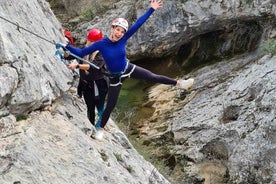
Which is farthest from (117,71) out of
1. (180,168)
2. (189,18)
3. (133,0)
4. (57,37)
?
(133,0)

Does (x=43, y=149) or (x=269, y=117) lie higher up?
(x=43, y=149)

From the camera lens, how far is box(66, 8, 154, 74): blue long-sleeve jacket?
689 centimetres

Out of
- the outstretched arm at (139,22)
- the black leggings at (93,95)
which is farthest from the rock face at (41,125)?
the outstretched arm at (139,22)

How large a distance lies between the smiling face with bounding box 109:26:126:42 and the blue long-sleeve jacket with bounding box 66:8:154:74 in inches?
2.1

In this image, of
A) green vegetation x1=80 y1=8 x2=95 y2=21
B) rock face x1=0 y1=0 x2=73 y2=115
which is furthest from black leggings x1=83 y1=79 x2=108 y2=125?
green vegetation x1=80 y1=8 x2=95 y2=21

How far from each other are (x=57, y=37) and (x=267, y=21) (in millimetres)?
10996

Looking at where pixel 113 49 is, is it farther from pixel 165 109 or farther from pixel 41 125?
pixel 165 109

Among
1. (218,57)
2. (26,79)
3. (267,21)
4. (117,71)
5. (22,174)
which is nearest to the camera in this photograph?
(22,174)

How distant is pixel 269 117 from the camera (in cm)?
1169

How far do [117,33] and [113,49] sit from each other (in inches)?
10.4

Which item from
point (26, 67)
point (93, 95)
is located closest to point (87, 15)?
point (93, 95)

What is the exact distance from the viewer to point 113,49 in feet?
22.6

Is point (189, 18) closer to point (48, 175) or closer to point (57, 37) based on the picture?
point (57, 37)

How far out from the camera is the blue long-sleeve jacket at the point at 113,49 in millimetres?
6891
